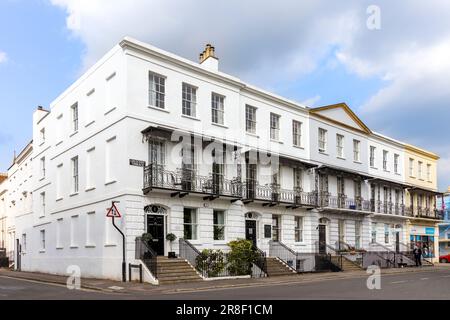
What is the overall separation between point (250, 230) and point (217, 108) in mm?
6888

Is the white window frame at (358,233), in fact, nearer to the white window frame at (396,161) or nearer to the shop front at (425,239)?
the white window frame at (396,161)

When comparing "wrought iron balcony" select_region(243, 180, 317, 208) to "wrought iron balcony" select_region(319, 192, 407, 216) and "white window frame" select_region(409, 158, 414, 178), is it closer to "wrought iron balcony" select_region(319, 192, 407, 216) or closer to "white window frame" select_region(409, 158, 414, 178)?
"wrought iron balcony" select_region(319, 192, 407, 216)

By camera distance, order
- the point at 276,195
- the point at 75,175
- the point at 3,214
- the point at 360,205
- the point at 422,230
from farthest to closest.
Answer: the point at 3,214, the point at 422,230, the point at 360,205, the point at 276,195, the point at 75,175

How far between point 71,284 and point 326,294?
37.7 ft

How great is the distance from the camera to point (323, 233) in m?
33.5

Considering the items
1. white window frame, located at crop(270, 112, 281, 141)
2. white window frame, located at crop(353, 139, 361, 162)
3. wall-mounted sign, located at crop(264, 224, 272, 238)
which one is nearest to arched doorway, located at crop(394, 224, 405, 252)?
white window frame, located at crop(353, 139, 361, 162)

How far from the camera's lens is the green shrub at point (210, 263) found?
22.7 m

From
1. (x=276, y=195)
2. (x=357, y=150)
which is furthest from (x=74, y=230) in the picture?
(x=357, y=150)

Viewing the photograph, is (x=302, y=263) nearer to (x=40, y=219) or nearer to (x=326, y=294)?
(x=326, y=294)

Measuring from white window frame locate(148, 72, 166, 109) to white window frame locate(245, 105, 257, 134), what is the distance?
6.21 meters

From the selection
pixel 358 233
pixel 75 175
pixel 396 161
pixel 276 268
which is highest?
pixel 396 161

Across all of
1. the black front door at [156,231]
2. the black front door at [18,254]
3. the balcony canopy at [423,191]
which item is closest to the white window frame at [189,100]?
the black front door at [156,231]

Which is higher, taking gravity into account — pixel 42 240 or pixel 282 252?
pixel 42 240

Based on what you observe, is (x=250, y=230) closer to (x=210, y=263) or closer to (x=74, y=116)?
(x=210, y=263)
